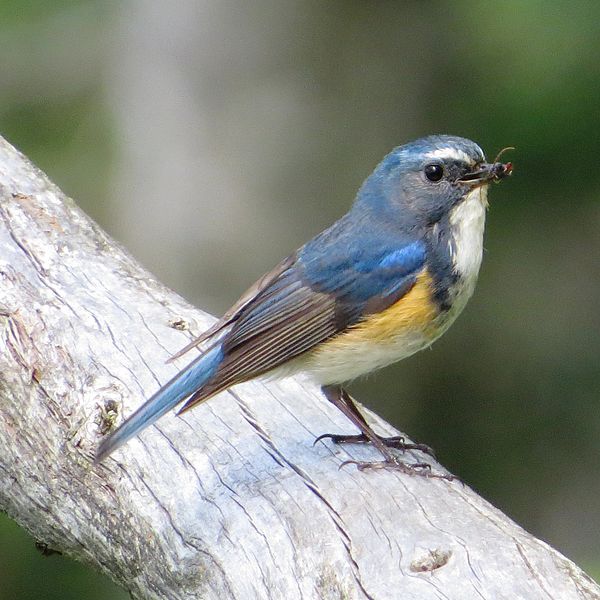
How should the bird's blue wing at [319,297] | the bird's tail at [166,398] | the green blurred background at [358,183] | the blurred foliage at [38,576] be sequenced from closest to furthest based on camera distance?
1. the bird's tail at [166,398]
2. the bird's blue wing at [319,297]
3. the blurred foliage at [38,576]
4. the green blurred background at [358,183]

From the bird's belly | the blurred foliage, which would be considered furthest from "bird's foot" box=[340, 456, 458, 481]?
the blurred foliage

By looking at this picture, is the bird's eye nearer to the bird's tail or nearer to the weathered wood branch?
the weathered wood branch

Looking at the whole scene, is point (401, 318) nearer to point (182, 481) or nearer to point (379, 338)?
point (379, 338)

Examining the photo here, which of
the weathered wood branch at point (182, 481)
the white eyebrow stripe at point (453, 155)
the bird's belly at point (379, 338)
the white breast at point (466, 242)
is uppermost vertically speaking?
the white eyebrow stripe at point (453, 155)

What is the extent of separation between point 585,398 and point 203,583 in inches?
184

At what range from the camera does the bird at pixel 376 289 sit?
4.14m

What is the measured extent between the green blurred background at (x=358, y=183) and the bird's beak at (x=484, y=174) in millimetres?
2957

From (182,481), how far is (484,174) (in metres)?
1.54

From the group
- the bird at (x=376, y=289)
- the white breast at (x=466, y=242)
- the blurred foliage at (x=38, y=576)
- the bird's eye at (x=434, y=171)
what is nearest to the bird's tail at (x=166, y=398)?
the bird at (x=376, y=289)

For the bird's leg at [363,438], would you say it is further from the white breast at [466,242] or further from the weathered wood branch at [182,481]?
the white breast at [466,242]

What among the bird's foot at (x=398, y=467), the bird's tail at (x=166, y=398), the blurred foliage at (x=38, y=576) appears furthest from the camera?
the blurred foliage at (x=38, y=576)

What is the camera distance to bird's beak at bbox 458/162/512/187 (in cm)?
427

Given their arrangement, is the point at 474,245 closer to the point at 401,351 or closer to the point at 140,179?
the point at 401,351

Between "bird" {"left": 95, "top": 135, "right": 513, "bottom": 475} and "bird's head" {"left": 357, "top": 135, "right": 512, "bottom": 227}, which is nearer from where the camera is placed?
"bird" {"left": 95, "top": 135, "right": 513, "bottom": 475}
